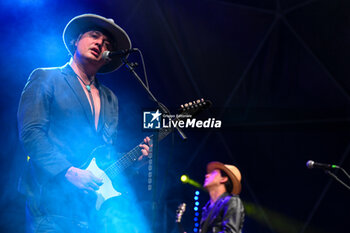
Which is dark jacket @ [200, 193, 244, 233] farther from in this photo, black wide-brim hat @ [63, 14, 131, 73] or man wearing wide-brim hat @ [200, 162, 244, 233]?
black wide-brim hat @ [63, 14, 131, 73]

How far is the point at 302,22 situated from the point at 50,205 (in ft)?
15.7

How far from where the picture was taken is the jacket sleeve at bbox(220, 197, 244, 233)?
396 centimetres

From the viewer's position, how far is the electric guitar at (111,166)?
2904 mm

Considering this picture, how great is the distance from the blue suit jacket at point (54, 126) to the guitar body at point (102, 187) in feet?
0.29

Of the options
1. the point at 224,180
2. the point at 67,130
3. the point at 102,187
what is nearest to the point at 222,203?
the point at 224,180

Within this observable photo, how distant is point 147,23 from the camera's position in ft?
17.9

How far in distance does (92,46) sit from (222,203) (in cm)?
224

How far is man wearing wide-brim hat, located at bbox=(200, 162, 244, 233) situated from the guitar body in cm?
153

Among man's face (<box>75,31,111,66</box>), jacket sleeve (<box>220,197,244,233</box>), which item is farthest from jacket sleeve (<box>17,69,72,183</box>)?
jacket sleeve (<box>220,197,244,233</box>)

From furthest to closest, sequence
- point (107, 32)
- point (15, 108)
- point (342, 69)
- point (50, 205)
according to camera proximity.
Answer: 1. point (342, 69)
2. point (15, 108)
3. point (107, 32)
4. point (50, 205)

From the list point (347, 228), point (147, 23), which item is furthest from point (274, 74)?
point (347, 228)

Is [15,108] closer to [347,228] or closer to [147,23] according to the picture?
[147,23]

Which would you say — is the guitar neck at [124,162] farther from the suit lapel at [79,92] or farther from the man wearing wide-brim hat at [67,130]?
the suit lapel at [79,92]

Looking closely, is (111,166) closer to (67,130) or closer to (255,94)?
(67,130)
